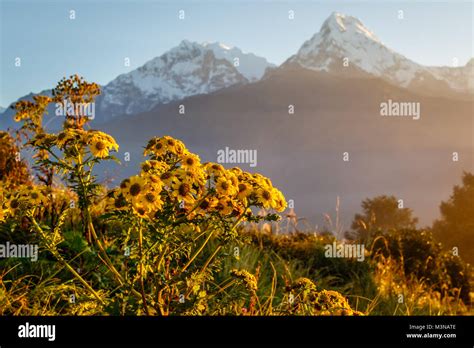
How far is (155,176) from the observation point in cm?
316

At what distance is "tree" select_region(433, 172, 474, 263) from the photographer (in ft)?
113

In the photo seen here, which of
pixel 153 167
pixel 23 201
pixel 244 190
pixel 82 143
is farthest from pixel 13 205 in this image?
pixel 244 190

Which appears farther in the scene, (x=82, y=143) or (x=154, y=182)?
(x=82, y=143)

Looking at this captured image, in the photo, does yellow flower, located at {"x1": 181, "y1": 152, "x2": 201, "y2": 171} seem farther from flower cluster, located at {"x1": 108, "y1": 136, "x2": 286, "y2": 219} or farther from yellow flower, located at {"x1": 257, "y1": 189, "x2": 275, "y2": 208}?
yellow flower, located at {"x1": 257, "y1": 189, "x2": 275, "y2": 208}

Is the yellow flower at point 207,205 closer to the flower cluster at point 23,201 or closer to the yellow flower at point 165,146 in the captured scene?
the yellow flower at point 165,146

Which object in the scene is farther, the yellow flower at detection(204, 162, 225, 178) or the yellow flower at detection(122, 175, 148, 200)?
the yellow flower at detection(204, 162, 225, 178)

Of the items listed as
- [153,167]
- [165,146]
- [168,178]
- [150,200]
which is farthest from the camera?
[165,146]

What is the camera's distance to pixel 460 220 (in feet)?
122

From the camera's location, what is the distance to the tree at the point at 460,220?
34344mm

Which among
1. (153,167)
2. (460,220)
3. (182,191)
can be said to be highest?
(153,167)

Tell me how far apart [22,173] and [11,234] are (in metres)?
1.68

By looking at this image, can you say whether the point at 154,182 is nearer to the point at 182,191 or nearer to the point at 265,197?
the point at 182,191

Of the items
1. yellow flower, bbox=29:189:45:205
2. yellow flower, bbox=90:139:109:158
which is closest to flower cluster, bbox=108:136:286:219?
yellow flower, bbox=90:139:109:158
